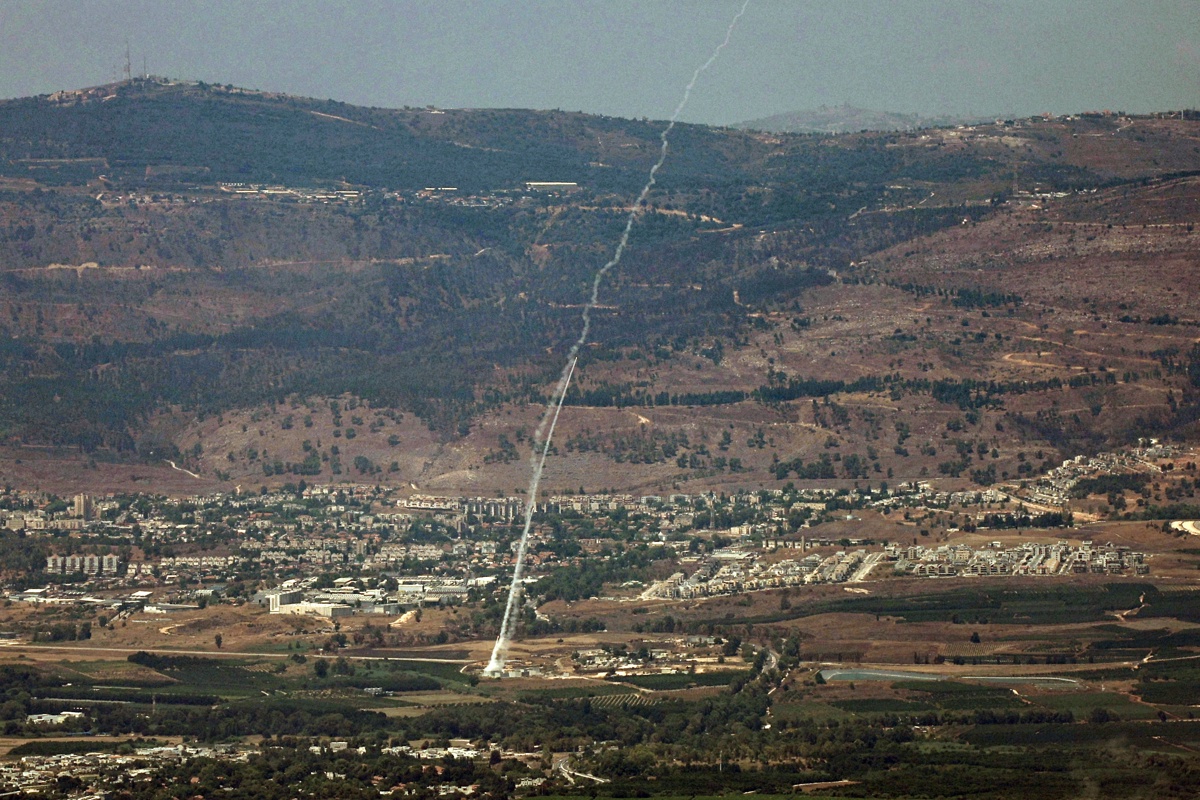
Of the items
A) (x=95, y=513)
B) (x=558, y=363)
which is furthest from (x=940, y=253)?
(x=95, y=513)

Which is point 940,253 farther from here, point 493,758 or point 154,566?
point 493,758

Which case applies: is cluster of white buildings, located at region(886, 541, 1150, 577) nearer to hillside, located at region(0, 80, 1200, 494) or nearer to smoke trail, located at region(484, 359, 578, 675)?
smoke trail, located at region(484, 359, 578, 675)

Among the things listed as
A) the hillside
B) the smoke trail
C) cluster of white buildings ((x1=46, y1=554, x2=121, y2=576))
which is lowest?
cluster of white buildings ((x1=46, y1=554, x2=121, y2=576))

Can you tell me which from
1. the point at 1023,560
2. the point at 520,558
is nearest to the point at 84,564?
the point at 520,558

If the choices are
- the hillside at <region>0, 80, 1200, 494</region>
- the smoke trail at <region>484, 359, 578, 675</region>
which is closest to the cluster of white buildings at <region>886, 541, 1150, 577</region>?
the smoke trail at <region>484, 359, 578, 675</region>

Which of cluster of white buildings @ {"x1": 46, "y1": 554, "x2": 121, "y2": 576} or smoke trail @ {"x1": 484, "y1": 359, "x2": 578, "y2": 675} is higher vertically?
smoke trail @ {"x1": 484, "y1": 359, "x2": 578, "y2": 675}

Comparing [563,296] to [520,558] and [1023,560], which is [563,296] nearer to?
[520,558]

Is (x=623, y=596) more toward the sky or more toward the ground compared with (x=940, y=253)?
more toward the ground

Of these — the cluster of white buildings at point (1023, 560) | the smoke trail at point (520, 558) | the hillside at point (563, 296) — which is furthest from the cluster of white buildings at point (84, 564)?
the cluster of white buildings at point (1023, 560)

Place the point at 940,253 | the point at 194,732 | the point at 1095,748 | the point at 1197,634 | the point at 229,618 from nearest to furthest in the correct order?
1. the point at 1095,748
2. the point at 194,732
3. the point at 1197,634
4. the point at 229,618
5. the point at 940,253
